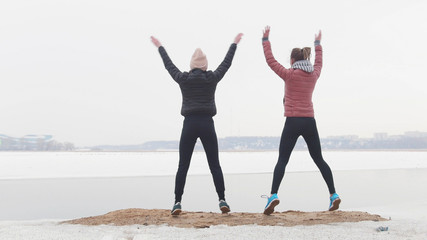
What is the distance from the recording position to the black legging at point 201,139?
5.14 metres

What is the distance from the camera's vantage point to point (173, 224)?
4770 millimetres

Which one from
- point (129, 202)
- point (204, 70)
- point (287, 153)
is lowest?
point (129, 202)

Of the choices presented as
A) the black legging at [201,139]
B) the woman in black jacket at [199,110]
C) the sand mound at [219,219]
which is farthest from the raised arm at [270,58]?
the sand mound at [219,219]

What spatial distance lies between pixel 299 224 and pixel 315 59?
7.47 ft

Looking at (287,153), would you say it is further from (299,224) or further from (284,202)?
(284,202)

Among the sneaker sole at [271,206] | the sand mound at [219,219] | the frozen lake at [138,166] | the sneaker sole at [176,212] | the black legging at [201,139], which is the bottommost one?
the frozen lake at [138,166]

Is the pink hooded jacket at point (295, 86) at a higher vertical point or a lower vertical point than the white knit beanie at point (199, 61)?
lower

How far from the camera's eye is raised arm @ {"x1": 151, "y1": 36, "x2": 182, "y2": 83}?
17.3ft

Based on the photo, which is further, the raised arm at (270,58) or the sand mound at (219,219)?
the raised arm at (270,58)

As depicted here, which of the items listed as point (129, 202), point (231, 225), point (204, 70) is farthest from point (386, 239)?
point (129, 202)

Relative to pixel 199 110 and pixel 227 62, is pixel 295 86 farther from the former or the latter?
pixel 199 110

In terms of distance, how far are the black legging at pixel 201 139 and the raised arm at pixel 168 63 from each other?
576mm

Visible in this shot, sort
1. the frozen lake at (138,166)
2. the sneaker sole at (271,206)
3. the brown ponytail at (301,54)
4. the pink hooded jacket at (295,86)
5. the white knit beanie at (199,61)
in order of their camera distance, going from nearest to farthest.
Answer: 1. the sneaker sole at (271,206)
2. the pink hooded jacket at (295,86)
3. the white knit beanie at (199,61)
4. the brown ponytail at (301,54)
5. the frozen lake at (138,166)

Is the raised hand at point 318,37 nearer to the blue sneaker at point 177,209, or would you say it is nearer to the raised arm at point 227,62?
the raised arm at point 227,62
